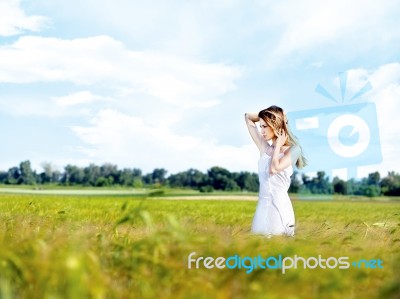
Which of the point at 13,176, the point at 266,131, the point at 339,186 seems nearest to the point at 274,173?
the point at 266,131

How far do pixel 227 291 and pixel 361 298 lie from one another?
71cm

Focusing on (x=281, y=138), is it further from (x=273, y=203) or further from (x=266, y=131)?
(x=273, y=203)

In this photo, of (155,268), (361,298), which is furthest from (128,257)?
(361,298)

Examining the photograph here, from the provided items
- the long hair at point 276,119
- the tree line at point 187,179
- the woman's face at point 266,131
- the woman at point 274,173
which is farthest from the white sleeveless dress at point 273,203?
the tree line at point 187,179

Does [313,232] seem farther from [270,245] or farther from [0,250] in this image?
[0,250]

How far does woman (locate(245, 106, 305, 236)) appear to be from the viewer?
24.2ft

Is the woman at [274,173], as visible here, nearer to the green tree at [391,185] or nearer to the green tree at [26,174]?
the green tree at [391,185]

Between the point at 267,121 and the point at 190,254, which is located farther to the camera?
the point at 267,121

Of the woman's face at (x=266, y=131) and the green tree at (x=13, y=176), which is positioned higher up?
the green tree at (x=13, y=176)

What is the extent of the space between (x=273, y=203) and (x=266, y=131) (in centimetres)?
99

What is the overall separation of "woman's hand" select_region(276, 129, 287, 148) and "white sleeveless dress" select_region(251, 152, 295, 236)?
271 mm

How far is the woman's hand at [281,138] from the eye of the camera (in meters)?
7.20

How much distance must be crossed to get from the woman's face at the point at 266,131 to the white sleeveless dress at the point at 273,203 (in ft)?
0.76

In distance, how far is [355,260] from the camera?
12.9 feet
